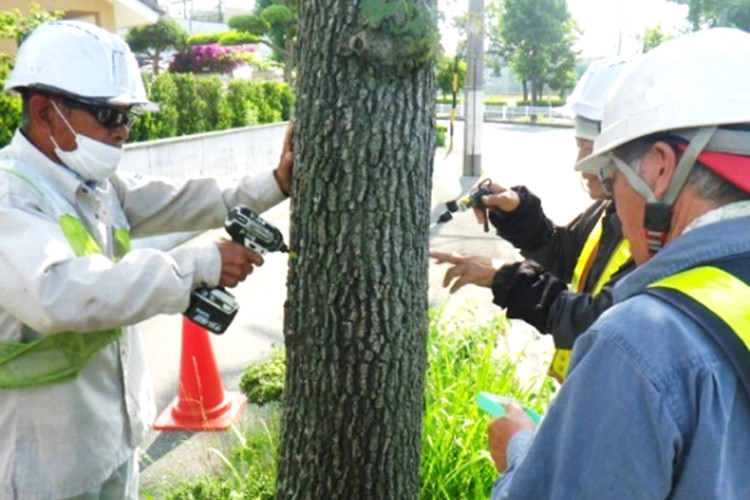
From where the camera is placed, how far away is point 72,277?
1.88m

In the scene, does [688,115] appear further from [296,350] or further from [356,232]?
[296,350]

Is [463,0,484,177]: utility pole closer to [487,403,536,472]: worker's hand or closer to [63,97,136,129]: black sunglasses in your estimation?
[63,97,136,129]: black sunglasses

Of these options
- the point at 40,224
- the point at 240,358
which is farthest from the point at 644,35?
the point at 40,224

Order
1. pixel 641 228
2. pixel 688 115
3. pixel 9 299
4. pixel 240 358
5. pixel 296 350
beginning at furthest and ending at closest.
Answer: pixel 240 358 < pixel 296 350 < pixel 9 299 < pixel 641 228 < pixel 688 115

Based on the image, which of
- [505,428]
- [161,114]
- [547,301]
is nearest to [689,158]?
[505,428]

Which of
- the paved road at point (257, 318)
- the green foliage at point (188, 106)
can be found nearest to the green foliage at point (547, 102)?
the paved road at point (257, 318)

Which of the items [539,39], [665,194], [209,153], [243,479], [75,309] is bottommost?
[243,479]

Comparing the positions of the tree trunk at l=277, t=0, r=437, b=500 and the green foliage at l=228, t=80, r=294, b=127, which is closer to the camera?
the tree trunk at l=277, t=0, r=437, b=500

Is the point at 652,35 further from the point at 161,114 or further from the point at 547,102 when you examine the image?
the point at 161,114

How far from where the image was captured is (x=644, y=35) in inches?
1626

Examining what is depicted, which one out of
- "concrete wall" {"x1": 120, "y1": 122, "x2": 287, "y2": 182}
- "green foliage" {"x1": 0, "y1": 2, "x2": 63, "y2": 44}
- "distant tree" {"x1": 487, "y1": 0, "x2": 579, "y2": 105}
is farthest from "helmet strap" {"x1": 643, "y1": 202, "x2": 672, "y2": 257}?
"distant tree" {"x1": 487, "y1": 0, "x2": 579, "y2": 105}

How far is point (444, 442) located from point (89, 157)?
6.09ft

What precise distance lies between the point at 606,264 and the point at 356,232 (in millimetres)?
1016

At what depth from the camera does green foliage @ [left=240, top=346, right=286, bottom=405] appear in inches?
173
